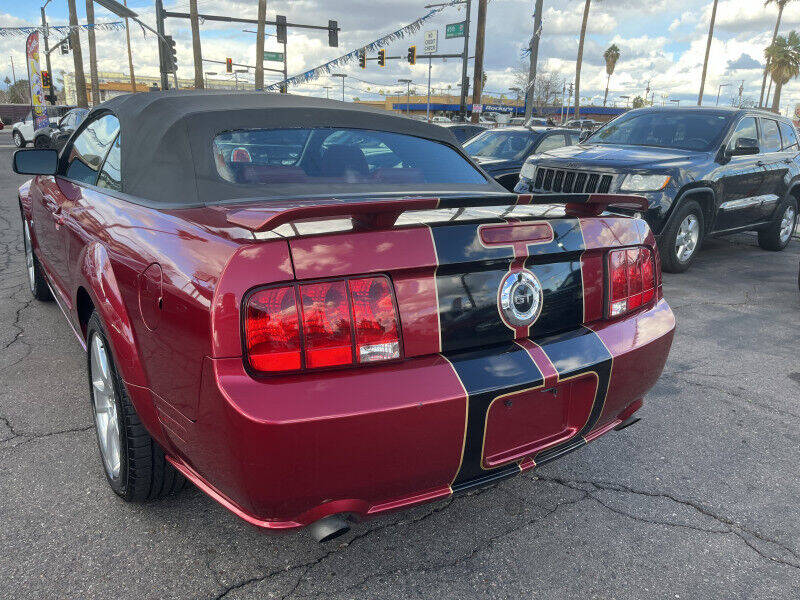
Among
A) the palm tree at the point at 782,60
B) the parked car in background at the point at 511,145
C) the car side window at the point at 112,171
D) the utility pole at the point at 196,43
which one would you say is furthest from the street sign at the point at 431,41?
the palm tree at the point at 782,60

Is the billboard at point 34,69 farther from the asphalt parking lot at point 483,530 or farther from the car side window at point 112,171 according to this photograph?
the asphalt parking lot at point 483,530

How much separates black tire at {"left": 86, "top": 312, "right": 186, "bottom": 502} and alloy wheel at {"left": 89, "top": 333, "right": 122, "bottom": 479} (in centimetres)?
4

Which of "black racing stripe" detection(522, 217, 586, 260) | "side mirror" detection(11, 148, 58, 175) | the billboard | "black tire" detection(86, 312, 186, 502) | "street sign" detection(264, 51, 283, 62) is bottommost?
"black tire" detection(86, 312, 186, 502)

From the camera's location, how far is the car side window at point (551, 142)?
10.1m

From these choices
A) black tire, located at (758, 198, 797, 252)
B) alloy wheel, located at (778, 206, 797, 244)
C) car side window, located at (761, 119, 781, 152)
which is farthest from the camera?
alloy wheel, located at (778, 206, 797, 244)

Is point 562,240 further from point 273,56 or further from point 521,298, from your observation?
point 273,56

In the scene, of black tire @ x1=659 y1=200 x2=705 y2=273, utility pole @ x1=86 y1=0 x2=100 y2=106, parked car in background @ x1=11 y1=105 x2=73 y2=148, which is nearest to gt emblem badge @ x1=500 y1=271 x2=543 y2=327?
black tire @ x1=659 y1=200 x2=705 y2=273

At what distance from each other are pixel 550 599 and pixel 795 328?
Answer: 13.6ft

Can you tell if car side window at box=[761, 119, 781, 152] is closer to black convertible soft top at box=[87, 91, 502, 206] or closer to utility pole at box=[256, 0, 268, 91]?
black convertible soft top at box=[87, 91, 502, 206]

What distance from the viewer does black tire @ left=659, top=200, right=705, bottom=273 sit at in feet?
21.2

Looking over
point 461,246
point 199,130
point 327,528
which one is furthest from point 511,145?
point 327,528

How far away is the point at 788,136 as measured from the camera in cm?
850

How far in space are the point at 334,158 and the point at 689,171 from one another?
515cm

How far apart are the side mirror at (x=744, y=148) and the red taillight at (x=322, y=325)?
6636 millimetres
